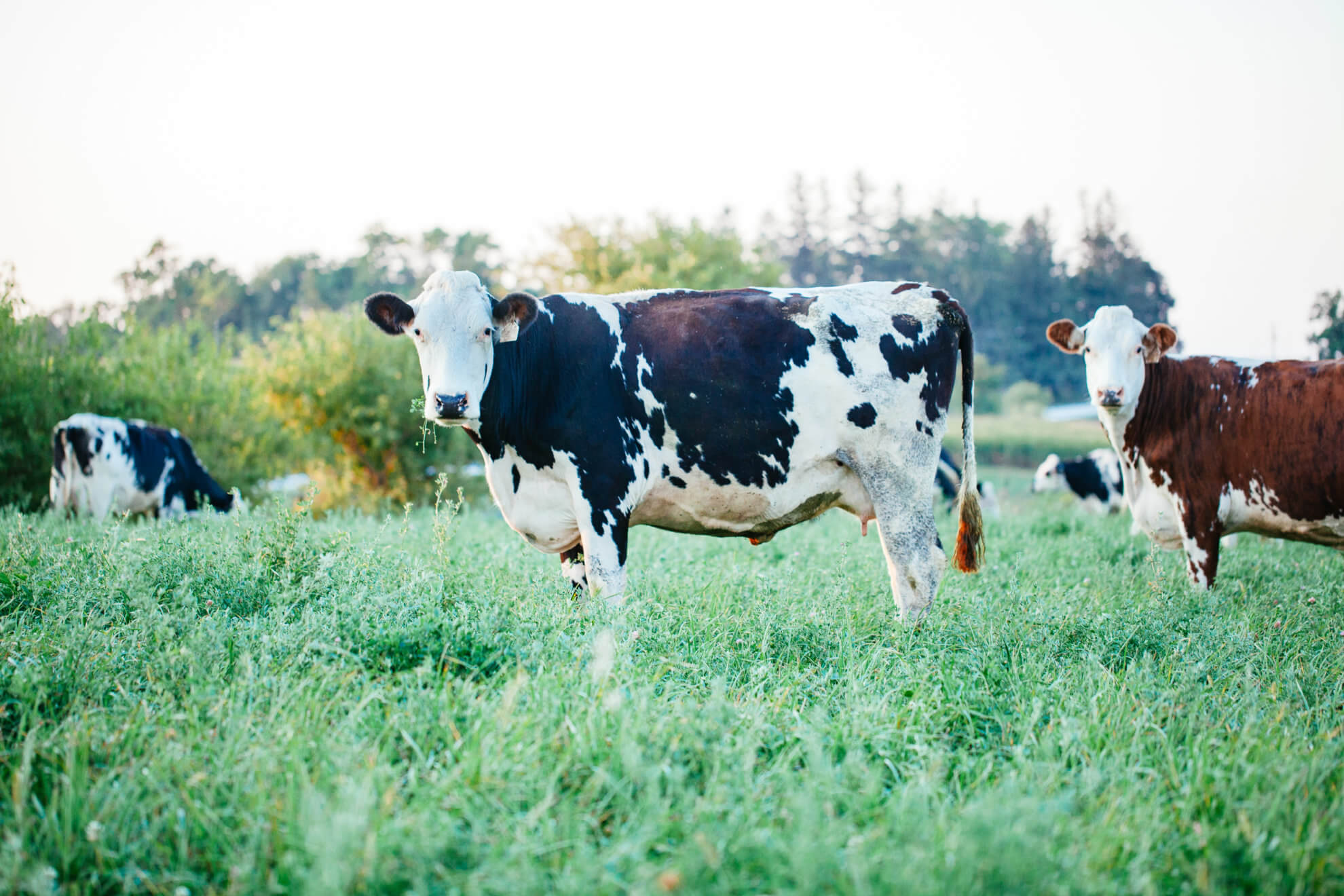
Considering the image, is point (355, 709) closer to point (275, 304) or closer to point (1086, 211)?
point (275, 304)

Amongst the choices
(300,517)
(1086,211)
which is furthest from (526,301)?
(1086,211)

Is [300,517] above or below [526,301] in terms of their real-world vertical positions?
below

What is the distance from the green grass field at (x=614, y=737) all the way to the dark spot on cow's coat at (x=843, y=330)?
1631mm

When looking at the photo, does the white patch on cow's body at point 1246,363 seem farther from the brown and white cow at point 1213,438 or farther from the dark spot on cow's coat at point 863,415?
the dark spot on cow's coat at point 863,415

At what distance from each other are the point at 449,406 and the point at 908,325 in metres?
2.80

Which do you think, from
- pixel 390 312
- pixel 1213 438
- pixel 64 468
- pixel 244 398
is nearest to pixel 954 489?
pixel 1213 438

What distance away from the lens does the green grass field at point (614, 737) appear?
7.60 feet

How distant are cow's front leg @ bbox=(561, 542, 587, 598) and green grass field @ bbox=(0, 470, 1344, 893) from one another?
0.83ft

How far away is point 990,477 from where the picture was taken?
3225cm

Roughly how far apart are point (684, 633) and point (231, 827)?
2.35m

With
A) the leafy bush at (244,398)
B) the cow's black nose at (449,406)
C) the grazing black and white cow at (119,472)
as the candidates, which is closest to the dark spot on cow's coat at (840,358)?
the cow's black nose at (449,406)

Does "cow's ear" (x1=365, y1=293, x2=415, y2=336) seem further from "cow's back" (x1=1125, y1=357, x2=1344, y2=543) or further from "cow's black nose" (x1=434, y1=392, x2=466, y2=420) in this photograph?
"cow's back" (x1=1125, y1=357, x2=1344, y2=543)

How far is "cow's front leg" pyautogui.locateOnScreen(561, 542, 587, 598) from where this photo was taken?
213 inches

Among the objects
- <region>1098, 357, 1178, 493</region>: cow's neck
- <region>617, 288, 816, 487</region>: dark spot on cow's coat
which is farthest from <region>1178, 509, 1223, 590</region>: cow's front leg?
<region>617, 288, 816, 487</region>: dark spot on cow's coat
